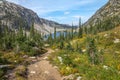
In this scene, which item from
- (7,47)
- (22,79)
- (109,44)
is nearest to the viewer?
(22,79)

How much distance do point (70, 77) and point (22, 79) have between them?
665 centimetres

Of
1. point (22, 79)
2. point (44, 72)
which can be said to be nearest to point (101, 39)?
point (44, 72)

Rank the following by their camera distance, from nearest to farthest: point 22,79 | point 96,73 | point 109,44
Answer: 1. point 96,73
2. point 22,79
3. point 109,44

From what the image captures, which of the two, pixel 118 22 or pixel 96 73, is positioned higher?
pixel 118 22

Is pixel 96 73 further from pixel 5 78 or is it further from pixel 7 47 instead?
pixel 7 47

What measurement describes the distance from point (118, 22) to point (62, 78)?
6619 inches

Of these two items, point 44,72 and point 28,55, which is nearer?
point 44,72

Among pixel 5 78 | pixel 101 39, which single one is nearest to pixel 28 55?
pixel 5 78

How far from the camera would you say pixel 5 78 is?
30.5 metres

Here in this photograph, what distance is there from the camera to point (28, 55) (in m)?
62.8

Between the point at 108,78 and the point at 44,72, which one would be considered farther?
the point at 44,72

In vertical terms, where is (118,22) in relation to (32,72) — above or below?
above

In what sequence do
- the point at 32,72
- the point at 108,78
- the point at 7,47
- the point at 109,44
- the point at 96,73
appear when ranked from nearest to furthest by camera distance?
the point at 108,78 → the point at 96,73 → the point at 32,72 → the point at 7,47 → the point at 109,44

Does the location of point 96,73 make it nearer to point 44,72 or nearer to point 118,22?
point 44,72
